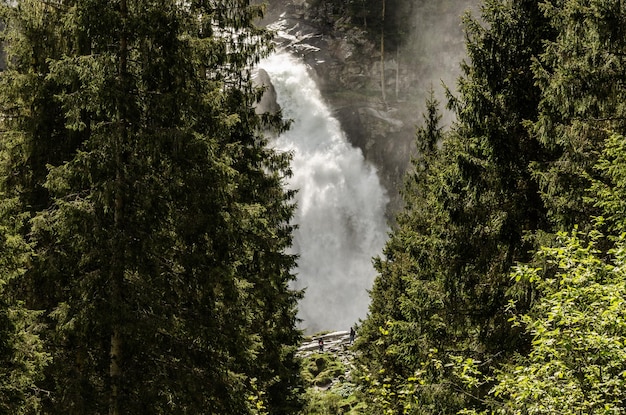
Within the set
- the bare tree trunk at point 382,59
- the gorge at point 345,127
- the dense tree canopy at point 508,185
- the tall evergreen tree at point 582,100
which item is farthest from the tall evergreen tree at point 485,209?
the bare tree trunk at point 382,59

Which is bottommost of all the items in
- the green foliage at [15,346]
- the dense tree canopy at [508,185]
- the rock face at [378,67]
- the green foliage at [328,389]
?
the green foliage at [15,346]

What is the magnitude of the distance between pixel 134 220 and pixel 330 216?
4430 cm

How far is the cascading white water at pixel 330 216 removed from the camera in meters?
48.6

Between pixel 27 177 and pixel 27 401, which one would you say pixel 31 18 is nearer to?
pixel 27 177

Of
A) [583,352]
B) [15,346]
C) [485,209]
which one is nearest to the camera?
[583,352]

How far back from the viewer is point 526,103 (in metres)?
8.55

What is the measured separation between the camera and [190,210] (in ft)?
22.1

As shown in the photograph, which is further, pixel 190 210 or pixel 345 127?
pixel 345 127

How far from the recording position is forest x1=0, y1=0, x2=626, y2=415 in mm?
6113

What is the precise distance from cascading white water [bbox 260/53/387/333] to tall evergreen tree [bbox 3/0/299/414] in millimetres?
39458

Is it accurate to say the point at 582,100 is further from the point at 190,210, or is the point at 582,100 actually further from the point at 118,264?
the point at 118,264

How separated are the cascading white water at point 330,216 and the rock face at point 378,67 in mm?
2399

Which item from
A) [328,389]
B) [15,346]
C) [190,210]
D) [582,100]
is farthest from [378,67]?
[15,346]

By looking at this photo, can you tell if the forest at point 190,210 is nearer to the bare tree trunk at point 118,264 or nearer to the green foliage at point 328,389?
the bare tree trunk at point 118,264
